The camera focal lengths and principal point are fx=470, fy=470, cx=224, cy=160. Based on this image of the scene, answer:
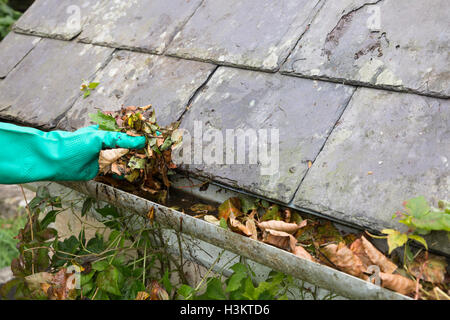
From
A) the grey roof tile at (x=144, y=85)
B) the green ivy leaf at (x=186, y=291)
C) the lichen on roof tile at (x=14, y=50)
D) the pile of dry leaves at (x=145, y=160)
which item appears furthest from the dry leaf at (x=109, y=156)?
the lichen on roof tile at (x=14, y=50)

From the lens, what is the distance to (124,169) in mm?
1660

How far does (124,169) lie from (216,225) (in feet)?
1.47

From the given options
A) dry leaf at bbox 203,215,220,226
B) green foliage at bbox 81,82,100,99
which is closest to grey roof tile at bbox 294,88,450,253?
dry leaf at bbox 203,215,220,226

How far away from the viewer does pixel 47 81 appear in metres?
2.18

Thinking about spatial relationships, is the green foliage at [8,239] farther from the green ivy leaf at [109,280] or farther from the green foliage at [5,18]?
the green ivy leaf at [109,280]

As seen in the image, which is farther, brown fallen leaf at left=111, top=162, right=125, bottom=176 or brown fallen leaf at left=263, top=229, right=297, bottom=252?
brown fallen leaf at left=111, top=162, right=125, bottom=176

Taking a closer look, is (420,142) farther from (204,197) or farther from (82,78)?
(82,78)

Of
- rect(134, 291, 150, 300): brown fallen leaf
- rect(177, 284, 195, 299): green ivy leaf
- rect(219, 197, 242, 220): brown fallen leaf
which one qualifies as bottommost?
rect(134, 291, 150, 300): brown fallen leaf

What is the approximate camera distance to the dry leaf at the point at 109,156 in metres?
1.63

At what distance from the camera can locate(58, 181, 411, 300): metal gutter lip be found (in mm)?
1134

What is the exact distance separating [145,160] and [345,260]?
0.78m

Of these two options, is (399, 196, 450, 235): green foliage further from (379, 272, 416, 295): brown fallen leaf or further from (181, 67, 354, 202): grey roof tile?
(181, 67, 354, 202): grey roof tile

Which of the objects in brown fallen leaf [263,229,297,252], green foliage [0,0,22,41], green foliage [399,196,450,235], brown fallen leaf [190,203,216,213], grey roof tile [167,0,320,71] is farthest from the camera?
green foliage [0,0,22,41]

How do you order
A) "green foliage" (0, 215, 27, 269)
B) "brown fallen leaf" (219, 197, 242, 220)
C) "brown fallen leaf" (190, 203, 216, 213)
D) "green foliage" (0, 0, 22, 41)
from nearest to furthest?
"brown fallen leaf" (219, 197, 242, 220) → "brown fallen leaf" (190, 203, 216, 213) → "green foliage" (0, 215, 27, 269) → "green foliage" (0, 0, 22, 41)
